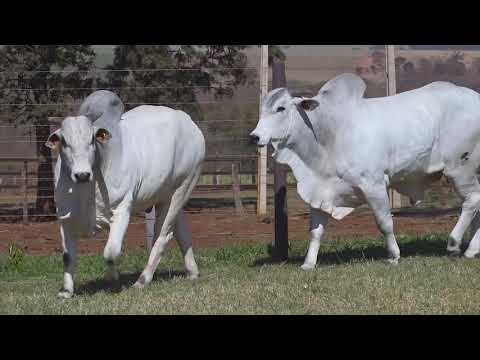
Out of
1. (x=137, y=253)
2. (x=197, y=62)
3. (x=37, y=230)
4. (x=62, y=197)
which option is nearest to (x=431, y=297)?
(x=62, y=197)

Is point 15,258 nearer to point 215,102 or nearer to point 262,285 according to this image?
point 262,285

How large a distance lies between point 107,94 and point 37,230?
19.5 feet

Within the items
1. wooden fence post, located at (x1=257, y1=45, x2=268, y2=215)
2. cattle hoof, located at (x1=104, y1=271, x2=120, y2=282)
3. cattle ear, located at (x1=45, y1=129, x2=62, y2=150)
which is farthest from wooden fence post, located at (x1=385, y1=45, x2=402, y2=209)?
cattle ear, located at (x1=45, y1=129, x2=62, y2=150)

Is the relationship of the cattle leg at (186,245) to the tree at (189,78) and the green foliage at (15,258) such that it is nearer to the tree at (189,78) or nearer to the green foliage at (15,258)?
the green foliage at (15,258)

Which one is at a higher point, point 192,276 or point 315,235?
point 315,235

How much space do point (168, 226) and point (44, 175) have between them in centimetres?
618

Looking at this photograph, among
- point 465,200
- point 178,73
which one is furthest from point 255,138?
point 178,73

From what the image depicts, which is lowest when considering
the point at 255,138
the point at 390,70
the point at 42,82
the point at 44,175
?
the point at 44,175

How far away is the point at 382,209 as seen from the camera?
895 cm

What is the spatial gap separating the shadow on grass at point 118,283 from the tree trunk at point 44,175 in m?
4.91

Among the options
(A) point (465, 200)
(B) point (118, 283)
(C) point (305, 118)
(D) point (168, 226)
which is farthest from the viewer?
(A) point (465, 200)

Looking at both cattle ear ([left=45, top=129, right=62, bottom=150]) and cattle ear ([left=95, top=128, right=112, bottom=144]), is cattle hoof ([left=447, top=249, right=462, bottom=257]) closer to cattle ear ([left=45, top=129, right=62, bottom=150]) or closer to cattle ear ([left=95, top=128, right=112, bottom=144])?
cattle ear ([left=95, top=128, right=112, bottom=144])

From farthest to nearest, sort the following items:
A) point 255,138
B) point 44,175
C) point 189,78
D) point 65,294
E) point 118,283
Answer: point 189,78, point 44,175, point 255,138, point 118,283, point 65,294

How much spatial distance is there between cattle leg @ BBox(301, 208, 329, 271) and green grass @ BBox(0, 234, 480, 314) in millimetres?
180
